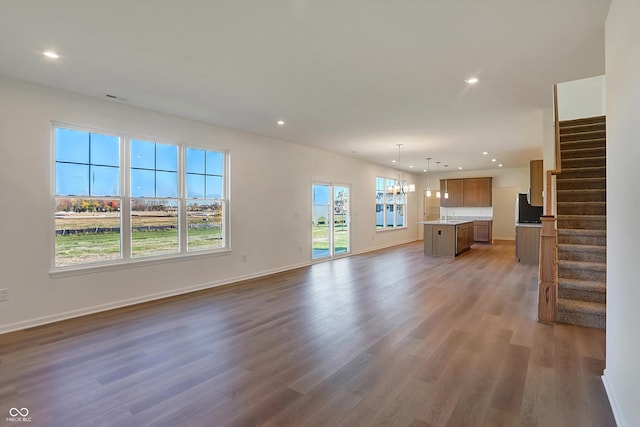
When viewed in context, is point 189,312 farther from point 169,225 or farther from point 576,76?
point 576,76

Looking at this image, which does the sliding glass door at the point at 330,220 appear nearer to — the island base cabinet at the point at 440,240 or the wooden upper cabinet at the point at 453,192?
the island base cabinet at the point at 440,240

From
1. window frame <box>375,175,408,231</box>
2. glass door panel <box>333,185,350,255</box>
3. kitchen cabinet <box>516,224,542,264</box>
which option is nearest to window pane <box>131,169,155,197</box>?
glass door panel <box>333,185,350,255</box>

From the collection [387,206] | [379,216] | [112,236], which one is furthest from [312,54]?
[387,206]

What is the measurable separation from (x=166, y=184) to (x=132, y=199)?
1.85ft

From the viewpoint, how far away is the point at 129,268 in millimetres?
4484

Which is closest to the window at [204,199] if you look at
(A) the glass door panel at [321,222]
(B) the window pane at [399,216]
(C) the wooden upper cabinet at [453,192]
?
(A) the glass door panel at [321,222]

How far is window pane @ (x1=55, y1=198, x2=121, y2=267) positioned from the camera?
3.99 meters

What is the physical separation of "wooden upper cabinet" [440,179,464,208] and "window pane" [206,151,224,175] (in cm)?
925

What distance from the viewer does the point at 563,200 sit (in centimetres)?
488

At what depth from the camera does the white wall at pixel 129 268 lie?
3.55 metres

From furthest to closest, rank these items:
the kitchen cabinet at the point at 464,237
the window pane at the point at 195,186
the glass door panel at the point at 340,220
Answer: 1. the kitchen cabinet at the point at 464,237
2. the glass door panel at the point at 340,220
3. the window pane at the point at 195,186

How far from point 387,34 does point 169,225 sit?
4132 mm

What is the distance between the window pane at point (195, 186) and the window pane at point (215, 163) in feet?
0.73

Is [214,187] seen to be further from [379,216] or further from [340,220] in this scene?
[379,216]
